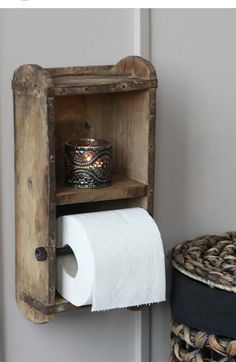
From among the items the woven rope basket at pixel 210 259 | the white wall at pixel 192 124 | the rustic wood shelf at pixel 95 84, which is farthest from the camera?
the white wall at pixel 192 124

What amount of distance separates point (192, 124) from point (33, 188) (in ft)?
1.21

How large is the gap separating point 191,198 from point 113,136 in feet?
0.72

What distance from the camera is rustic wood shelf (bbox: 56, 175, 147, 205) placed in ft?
4.38

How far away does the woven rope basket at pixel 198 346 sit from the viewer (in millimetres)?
1387

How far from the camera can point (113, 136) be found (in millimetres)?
1478

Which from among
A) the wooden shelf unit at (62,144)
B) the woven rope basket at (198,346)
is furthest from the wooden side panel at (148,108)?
the woven rope basket at (198,346)

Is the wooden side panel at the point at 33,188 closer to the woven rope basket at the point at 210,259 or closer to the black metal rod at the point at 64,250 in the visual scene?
the black metal rod at the point at 64,250

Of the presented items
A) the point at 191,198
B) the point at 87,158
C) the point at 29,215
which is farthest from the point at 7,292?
the point at 191,198

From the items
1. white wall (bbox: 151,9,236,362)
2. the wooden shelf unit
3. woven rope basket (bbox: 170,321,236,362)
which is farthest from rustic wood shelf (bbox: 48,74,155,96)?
woven rope basket (bbox: 170,321,236,362)

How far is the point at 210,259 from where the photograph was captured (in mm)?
1482

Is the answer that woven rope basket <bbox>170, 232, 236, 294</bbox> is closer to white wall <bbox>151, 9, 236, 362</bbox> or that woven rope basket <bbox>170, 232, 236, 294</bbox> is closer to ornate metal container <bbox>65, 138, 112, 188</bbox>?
white wall <bbox>151, 9, 236, 362</bbox>

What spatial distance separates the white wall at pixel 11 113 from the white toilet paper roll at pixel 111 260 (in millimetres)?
122

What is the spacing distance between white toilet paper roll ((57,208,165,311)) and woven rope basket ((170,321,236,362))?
0.11 metres
